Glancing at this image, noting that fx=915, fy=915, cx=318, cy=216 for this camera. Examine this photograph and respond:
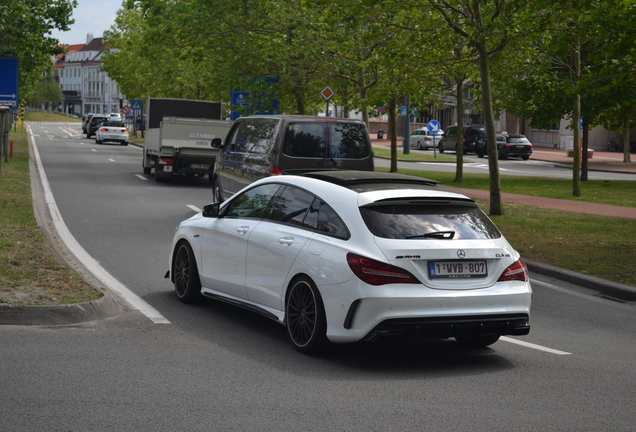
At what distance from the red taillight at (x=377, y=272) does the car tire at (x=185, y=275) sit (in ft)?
8.95

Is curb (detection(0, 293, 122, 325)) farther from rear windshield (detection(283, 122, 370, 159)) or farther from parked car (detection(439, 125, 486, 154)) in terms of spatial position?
parked car (detection(439, 125, 486, 154))

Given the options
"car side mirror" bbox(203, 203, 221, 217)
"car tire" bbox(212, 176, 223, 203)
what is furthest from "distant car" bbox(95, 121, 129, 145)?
"car side mirror" bbox(203, 203, 221, 217)

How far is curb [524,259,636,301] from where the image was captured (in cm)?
1059

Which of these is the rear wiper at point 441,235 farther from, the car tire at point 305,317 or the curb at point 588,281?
the curb at point 588,281

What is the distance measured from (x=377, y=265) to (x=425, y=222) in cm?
63

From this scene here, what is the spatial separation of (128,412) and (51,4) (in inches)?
1253

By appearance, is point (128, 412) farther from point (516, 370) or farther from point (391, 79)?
point (391, 79)

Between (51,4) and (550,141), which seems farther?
(550,141)

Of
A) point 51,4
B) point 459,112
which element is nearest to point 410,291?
point 459,112

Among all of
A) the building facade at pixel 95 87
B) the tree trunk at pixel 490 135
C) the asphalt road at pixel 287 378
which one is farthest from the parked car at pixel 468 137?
the building facade at pixel 95 87

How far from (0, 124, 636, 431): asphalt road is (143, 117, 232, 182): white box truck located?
54.4 ft

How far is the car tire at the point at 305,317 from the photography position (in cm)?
676

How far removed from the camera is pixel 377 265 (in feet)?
21.3

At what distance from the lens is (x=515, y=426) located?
17.2 ft
